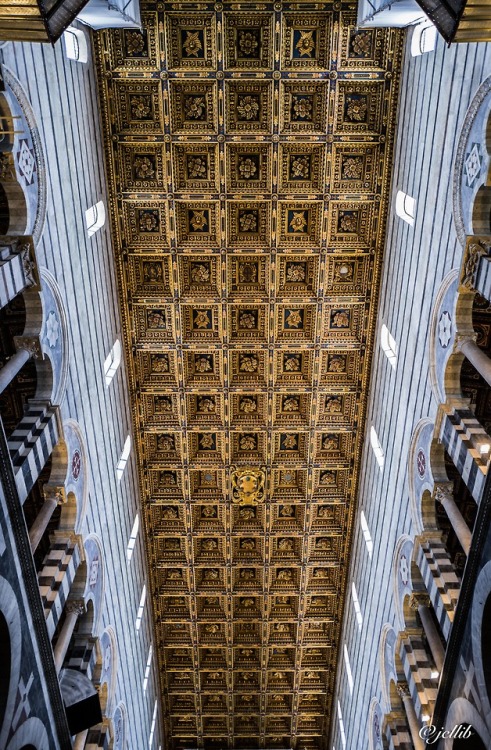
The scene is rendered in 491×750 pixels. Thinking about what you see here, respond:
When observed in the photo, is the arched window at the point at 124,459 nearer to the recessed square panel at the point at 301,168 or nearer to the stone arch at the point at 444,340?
the recessed square panel at the point at 301,168

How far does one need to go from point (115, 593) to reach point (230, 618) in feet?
25.1

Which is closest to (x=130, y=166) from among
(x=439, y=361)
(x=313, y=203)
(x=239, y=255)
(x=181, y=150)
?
(x=181, y=150)

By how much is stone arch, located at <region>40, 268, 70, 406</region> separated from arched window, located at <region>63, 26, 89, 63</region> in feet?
16.5

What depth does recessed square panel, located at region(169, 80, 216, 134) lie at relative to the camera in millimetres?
16266

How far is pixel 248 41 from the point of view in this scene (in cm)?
1593

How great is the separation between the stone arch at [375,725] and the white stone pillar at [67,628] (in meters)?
8.22

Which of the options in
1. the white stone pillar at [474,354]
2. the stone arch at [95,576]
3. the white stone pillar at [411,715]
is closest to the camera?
the white stone pillar at [474,354]

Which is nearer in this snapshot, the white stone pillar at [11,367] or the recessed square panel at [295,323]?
the white stone pillar at [11,367]

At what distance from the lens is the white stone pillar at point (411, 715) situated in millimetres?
13616

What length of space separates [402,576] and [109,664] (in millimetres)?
7415

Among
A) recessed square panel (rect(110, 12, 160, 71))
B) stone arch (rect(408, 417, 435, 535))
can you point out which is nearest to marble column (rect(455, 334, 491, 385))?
stone arch (rect(408, 417, 435, 535))

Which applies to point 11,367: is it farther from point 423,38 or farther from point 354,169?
point 423,38

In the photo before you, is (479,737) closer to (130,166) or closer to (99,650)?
(99,650)

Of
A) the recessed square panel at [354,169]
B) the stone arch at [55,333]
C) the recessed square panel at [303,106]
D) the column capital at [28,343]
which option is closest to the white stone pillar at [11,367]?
the column capital at [28,343]
